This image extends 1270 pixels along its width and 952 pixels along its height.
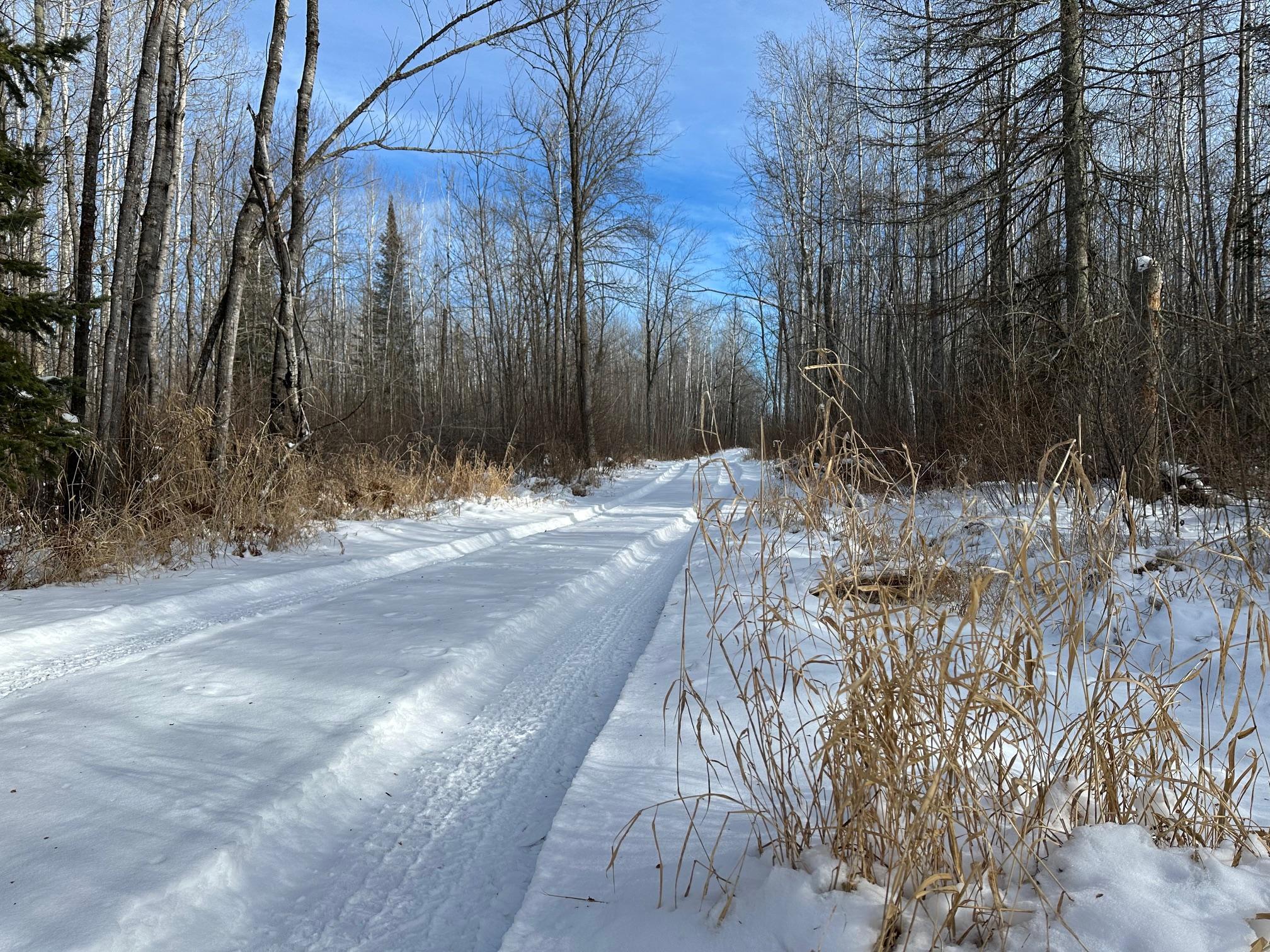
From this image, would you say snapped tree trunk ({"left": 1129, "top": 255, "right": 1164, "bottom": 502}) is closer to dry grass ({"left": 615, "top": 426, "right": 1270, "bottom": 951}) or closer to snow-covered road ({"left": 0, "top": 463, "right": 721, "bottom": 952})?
snow-covered road ({"left": 0, "top": 463, "right": 721, "bottom": 952})

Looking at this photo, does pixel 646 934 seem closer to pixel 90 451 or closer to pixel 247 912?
pixel 247 912

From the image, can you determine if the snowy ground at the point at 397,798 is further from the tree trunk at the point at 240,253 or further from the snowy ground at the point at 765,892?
the tree trunk at the point at 240,253

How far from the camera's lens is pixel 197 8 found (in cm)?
1528

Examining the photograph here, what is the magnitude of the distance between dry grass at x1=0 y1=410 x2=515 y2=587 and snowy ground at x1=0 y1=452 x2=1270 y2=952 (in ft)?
1.59

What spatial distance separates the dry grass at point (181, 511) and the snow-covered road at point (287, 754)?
1.42 ft

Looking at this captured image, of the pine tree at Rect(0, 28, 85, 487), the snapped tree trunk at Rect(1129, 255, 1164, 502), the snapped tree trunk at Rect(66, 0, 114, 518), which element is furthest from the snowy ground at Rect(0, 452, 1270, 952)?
the snapped tree trunk at Rect(66, 0, 114, 518)

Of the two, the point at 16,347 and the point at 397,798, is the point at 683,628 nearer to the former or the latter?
the point at 397,798

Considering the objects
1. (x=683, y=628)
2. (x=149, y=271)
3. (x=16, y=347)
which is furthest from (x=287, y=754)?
(x=149, y=271)

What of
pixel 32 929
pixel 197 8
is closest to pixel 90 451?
pixel 32 929

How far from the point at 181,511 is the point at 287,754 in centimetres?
468

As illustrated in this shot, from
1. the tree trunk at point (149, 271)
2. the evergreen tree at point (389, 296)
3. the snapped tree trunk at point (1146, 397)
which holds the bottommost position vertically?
the snapped tree trunk at point (1146, 397)

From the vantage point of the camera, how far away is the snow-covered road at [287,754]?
1708 millimetres

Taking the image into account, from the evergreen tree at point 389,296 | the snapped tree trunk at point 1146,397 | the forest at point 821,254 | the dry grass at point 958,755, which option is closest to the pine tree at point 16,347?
the forest at point 821,254

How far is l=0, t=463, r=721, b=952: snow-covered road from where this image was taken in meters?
1.71
